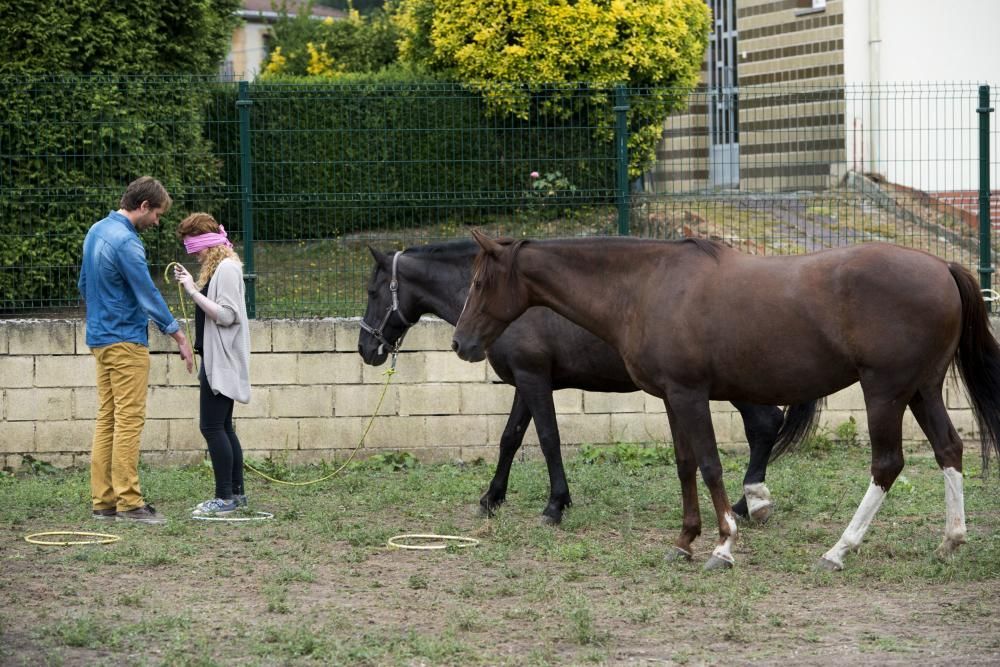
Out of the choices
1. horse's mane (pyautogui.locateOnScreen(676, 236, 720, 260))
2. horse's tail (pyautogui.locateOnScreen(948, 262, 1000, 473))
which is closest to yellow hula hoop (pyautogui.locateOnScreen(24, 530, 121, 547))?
horse's mane (pyautogui.locateOnScreen(676, 236, 720, 260))

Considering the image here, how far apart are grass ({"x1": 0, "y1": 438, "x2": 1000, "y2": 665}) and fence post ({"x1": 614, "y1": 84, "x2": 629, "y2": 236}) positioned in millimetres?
2141

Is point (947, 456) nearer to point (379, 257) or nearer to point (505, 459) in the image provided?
point (505, 459)

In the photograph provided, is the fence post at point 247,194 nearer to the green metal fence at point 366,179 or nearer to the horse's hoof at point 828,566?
the green metal fence at point 366,179

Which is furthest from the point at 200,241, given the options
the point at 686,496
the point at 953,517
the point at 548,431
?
the point at 953,517

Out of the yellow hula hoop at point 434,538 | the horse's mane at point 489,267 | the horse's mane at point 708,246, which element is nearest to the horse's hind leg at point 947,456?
the horse's mane at point 708,246

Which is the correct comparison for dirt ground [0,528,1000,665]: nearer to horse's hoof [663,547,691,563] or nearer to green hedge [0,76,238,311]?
horse's hoof [663,547,691,563]

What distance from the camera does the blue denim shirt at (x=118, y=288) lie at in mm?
7910

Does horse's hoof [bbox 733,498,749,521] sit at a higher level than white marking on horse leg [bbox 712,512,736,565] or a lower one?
lower

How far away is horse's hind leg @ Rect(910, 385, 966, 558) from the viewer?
6852 millimetres

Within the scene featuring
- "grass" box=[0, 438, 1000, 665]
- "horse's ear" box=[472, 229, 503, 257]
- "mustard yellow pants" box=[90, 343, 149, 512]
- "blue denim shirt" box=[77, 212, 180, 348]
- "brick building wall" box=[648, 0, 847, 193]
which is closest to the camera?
"grass" box=[0, 438, 1000, 665]

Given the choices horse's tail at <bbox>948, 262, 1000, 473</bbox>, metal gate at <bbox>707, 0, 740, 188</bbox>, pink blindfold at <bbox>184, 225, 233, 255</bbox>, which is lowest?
horse's tail at <bbox>948, 262, 1000, 473</bbox>

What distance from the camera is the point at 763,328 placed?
6676 mm

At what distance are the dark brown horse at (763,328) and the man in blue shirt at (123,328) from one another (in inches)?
86.1

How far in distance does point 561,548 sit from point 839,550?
1.49 m
